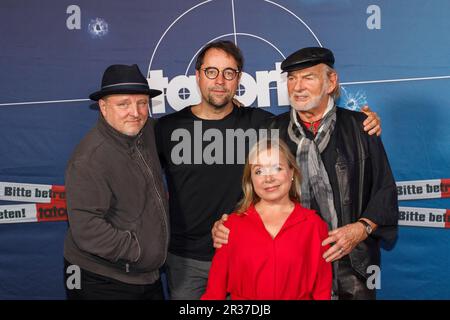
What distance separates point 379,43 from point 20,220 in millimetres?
2323

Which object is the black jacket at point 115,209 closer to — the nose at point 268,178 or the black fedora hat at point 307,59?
the nose at point 268,178

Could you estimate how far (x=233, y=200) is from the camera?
2.57 metres

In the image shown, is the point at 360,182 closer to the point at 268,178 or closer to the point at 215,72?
the point at 268,178

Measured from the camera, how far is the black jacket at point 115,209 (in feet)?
7.11

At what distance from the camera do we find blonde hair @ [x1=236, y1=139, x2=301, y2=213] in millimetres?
2201

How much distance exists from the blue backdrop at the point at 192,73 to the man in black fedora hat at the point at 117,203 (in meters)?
0.92

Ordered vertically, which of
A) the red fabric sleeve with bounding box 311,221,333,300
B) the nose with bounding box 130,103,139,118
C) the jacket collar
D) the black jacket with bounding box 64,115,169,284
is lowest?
the red fabric sleeve with bounding box 311,221,333,300

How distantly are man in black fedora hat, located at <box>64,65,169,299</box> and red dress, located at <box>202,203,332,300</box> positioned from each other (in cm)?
32

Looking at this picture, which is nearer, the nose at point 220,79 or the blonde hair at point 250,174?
the blonde hair at point 250,174

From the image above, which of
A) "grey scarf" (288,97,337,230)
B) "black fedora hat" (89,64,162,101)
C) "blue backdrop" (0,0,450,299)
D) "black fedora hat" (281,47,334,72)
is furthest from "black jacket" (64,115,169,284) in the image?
"blue backdrop" (0,0,450,299)

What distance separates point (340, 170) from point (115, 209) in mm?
960

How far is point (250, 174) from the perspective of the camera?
2.23 metres

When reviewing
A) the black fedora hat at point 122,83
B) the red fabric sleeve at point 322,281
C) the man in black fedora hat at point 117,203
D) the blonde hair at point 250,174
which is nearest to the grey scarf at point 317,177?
the blonde hair at point 250,174

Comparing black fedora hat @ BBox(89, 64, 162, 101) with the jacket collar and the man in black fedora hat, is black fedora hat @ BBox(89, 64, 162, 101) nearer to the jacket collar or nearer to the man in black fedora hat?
the man in black fedora hat
